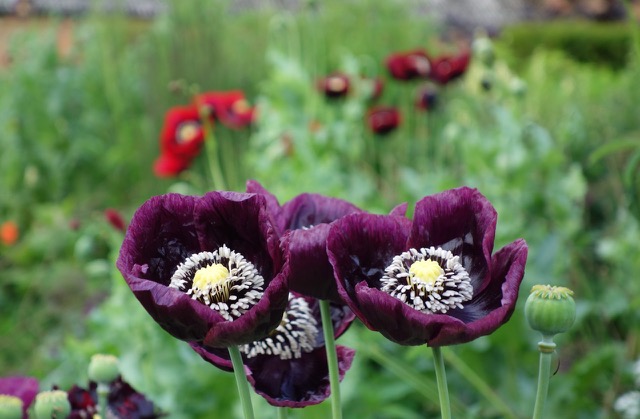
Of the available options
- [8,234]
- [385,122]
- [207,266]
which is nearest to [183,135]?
[385,122]

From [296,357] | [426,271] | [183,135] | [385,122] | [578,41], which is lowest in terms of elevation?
[578,41]

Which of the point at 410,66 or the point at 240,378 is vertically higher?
the point at 240,378

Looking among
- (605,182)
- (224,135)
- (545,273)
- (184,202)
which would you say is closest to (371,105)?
(224,135)

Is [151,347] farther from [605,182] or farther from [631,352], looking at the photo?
[605,182]

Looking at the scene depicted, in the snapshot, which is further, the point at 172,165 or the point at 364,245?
the point at 172,165

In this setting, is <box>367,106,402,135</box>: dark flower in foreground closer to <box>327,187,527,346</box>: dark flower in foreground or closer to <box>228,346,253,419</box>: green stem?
<box>327,187,527,346</box>: dark flower in foreground

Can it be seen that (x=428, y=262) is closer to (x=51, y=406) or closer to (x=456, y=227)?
(x=456, y=227)

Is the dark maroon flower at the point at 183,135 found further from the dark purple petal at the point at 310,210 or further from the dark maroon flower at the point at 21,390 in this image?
the dark purple petal at the point at 310,210

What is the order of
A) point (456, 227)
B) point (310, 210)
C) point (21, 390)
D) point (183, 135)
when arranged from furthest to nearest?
point (183, 135) → point (21, 390) → point (310, 210) → point (456, 227)
